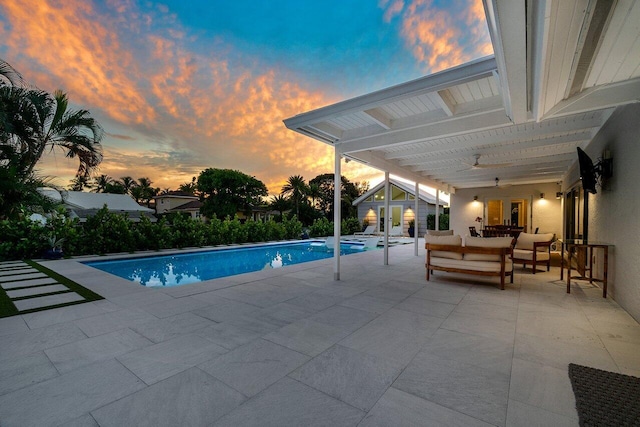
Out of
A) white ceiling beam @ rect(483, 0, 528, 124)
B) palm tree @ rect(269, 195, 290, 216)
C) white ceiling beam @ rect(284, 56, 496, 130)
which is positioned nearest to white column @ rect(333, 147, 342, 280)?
white ceiling beam @ rect(284, 56, 496, 130)

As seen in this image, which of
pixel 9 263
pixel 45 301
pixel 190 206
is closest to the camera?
pixel 45 301

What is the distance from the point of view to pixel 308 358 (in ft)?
8.09

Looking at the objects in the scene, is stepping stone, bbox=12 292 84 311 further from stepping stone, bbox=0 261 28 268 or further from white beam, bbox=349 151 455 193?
white beam, bbox=349 151 455 193

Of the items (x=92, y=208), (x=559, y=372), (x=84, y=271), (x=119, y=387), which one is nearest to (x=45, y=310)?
(x=119, y=387)

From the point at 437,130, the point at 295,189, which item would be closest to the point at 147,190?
the point at 295,189

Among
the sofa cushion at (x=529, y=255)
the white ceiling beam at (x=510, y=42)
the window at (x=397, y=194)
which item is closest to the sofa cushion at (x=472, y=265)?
the sofa cushion at (x=529, y=255)

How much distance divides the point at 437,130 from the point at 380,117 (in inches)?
35.7

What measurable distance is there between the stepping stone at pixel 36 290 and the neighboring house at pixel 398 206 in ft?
57.4

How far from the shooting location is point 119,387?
80.0 inches

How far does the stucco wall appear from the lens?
11.5 meters

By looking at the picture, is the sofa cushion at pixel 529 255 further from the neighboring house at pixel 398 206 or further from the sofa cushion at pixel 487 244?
the neighboring house at pixel 398 206

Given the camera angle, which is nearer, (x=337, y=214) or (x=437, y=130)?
(x=437, y=130)

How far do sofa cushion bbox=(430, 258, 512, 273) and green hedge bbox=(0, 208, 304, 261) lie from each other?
30.2 feet

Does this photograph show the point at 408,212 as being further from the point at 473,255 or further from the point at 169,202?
the point at 169,202
